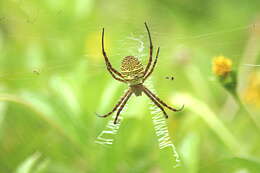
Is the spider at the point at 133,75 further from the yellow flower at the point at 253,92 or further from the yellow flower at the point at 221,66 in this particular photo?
the yellow flower at the point at 253,92

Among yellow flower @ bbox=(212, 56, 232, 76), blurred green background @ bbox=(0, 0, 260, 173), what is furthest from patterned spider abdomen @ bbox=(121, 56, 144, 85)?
yellow flower @ bbox=(212, 56, 232, 76)

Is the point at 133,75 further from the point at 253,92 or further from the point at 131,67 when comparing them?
the point at 253,92

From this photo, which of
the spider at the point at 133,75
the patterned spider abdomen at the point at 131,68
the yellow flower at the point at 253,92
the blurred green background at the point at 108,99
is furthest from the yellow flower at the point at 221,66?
the yellow flower at the point at 253,92

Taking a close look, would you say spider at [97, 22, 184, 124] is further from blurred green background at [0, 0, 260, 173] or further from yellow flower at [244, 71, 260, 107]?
yellow flower at [244, 71, 260, 107]

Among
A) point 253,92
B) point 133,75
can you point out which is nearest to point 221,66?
point 133,75

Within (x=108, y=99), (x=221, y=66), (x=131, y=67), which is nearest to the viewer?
(x=131, y=67)

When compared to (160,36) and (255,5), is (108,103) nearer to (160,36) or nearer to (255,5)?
(160,36)
